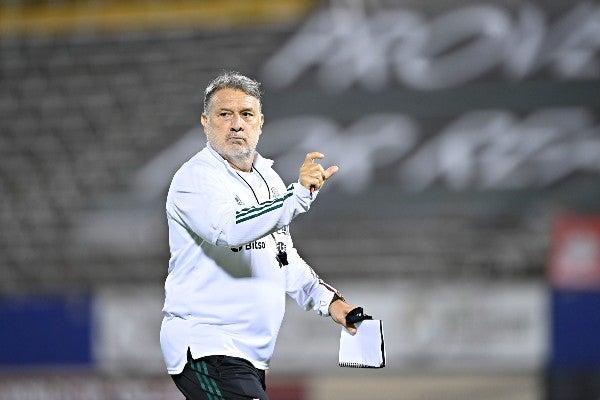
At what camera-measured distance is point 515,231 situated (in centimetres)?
1002

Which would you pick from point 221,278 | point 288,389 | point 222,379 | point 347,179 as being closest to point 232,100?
point 221,278

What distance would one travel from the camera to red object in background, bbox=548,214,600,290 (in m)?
8.92

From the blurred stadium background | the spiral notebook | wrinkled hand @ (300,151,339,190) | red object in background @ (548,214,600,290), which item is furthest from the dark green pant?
red object in background @ (548,214,600,290)

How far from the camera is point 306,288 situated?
13.0 ft

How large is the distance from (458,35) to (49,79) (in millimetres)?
4294

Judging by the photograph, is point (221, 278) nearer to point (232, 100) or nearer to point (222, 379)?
point (222, 379)

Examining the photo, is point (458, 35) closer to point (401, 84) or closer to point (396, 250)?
point (401, 84)

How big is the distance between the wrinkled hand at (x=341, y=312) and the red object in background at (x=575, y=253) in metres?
5.28

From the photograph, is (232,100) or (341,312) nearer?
(232,100)

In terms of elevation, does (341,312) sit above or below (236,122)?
below

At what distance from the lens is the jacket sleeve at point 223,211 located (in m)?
3.37

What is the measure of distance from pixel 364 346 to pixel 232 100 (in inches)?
35.5

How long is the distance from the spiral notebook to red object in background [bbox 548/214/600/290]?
534 cm

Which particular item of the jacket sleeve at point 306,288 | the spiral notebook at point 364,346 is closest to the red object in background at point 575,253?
the jacket sleeve at point 306,288
